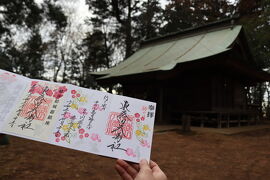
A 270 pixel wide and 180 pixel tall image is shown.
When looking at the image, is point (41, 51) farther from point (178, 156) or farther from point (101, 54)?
point (178, 156)

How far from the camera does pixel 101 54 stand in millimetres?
19594

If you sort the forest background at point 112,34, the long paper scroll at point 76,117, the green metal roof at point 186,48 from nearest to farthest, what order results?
the long paper scroll at point 76,117
the green metal roof at point 186,48
the forest background at point 112,34

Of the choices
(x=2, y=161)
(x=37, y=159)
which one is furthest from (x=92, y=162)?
(x=2, y=161)

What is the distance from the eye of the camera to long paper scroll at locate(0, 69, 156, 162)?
1.30m

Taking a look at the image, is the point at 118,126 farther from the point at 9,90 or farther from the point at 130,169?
the point at 9,90

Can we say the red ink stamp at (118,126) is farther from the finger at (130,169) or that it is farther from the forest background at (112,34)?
the forest background at (112,34)

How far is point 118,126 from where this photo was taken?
54.5 inches

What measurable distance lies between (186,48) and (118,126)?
9.42 m

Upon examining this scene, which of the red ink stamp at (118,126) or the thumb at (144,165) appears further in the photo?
the red ink stamp at (118,126)

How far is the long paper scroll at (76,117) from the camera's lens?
1.30 m

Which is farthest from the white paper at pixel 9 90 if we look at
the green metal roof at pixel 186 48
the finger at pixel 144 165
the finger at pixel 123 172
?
the green metal roof at pixel 186 48

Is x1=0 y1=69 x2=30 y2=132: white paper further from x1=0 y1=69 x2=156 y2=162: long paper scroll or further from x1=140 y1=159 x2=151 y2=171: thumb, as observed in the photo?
x1=140 y1=159 x2=151 y2=171: thumb

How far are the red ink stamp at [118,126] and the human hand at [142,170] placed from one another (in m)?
0.19

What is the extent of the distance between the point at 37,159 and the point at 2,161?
1.81ft
